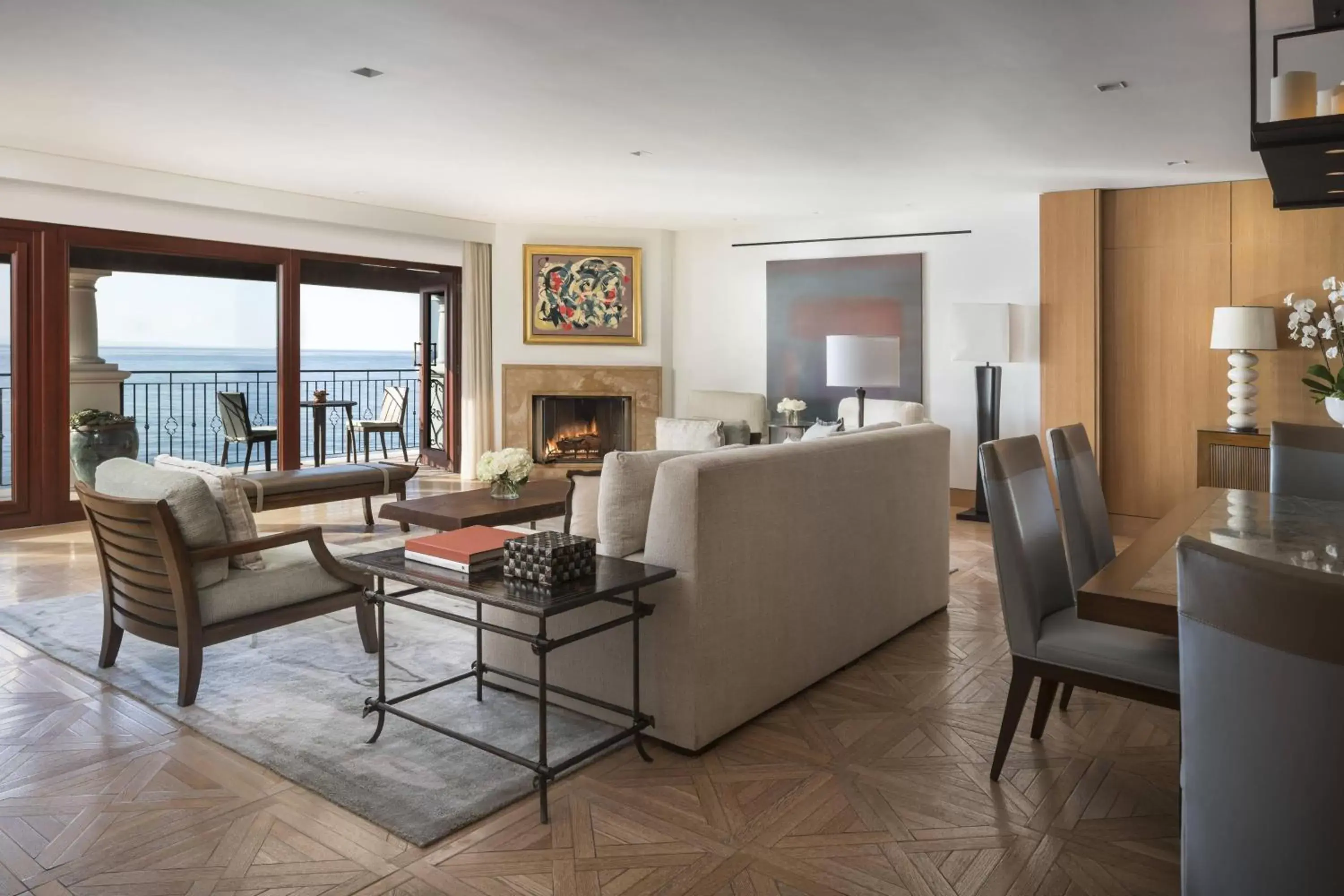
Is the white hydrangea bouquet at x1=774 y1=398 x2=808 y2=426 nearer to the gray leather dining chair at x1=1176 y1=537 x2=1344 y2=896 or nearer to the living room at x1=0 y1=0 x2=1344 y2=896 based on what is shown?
the living room at x1=0 y1=0 x2=1344 y2=896

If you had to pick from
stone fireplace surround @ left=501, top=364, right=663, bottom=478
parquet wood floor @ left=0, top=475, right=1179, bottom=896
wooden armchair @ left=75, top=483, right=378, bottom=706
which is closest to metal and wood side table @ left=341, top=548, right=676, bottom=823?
parquet wood floor @ left=0, top=475, right=1179, bottom=896

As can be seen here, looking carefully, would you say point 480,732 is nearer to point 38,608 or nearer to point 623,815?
point 623,815

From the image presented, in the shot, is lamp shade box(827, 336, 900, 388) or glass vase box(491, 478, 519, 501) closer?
glass vase box(491, 478, 519, 501)

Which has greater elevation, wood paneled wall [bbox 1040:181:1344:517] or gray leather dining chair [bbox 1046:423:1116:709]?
wood paneled wall [bbox 1040:181:1344:517]

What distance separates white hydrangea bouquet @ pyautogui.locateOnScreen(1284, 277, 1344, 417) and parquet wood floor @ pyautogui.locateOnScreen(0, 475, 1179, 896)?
11.7ft

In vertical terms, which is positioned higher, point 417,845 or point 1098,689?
point 1098,689

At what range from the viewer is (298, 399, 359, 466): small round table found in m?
9.16

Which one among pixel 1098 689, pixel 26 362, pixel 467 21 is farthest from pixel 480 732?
pixel 26 362

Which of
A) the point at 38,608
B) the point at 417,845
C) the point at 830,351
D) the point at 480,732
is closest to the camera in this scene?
the point at 417,845

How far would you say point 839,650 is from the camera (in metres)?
3.47

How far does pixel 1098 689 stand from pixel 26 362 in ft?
21.8

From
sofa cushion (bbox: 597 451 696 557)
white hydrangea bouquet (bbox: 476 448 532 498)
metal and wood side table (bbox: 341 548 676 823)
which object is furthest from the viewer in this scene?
white hydrangea bouquet (bbox: 476 448 532 498)

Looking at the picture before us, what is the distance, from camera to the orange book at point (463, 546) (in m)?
2.59

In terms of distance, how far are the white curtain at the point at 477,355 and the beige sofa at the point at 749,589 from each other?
5230mm
